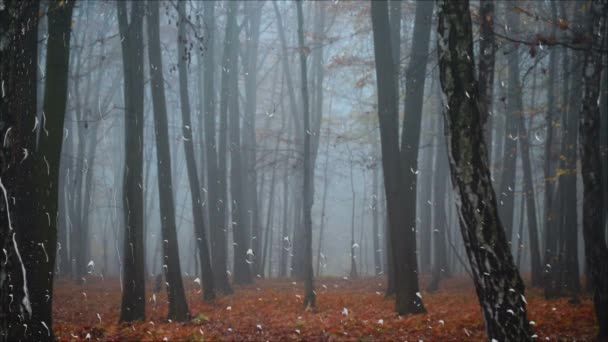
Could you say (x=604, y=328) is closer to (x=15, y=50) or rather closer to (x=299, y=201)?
(x=15, y=50)

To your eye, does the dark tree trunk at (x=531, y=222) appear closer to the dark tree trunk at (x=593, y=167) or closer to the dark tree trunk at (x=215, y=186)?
the dark tree trunk at (x=593, y=167)

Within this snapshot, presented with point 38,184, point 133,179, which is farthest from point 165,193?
point 38,184

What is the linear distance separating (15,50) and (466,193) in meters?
4.51

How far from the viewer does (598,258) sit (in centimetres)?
827

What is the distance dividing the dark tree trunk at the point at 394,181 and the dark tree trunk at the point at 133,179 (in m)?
5.44

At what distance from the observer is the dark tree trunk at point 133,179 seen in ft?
37.0

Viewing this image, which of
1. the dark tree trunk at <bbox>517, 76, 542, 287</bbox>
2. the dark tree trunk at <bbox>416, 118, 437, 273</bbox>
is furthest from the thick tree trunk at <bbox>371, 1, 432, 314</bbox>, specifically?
the dark tree trunk at <bbox>416, 118, 437, 273</bbox>

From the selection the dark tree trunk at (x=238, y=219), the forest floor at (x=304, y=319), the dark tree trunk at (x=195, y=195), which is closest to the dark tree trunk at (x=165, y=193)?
the forest floor at (x=304, y=319)

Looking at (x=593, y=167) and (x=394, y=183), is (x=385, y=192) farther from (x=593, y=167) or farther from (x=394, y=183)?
(x=593, y=167)

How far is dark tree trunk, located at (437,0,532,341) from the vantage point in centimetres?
547

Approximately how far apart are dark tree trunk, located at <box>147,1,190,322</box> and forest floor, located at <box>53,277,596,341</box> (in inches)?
22.3

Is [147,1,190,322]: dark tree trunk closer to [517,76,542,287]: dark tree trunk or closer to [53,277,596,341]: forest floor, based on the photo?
[53,277,596,341]: forest floor

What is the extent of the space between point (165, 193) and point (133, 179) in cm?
131

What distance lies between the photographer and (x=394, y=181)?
1162 cm
